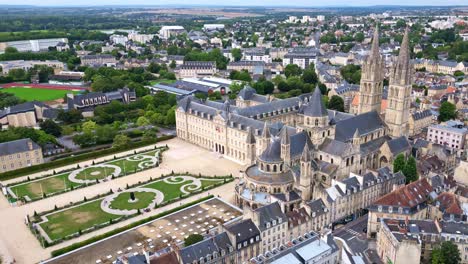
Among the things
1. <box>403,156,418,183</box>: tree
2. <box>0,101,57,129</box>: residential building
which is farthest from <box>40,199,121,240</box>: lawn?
<box>0,101,57,129</box>: residential building

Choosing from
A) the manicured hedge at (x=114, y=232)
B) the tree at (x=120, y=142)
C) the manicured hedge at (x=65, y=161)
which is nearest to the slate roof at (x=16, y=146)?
the manicured hedge at (x=65, y=161)

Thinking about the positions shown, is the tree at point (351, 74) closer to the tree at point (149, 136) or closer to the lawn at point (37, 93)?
the tree at point (149, 136)

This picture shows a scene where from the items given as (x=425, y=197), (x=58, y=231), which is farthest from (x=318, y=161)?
(x=58, y=231)

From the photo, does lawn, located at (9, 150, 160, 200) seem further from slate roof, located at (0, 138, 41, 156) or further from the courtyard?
slate roof, located at (0, 138, 41, 156)

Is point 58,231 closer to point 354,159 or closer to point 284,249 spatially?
point 284,249

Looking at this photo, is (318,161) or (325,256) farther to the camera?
(318,161)

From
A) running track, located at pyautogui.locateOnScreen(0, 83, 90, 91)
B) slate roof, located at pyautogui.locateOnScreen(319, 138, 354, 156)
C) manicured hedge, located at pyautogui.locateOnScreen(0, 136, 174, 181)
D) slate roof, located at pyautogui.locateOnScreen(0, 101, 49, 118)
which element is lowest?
manicured hedge, located at pyautogui.locateOnScreen(0, 136, 174, 181)
